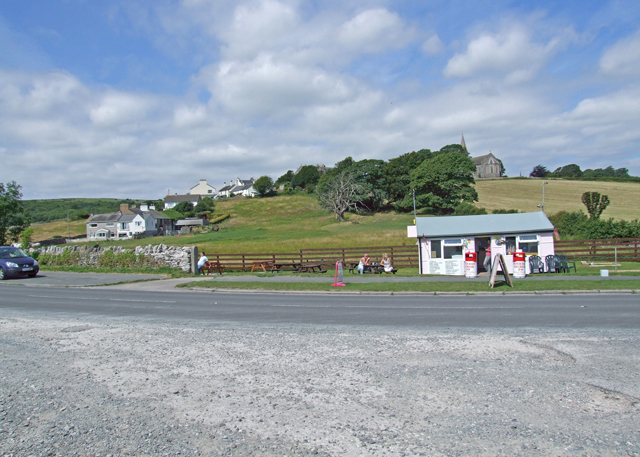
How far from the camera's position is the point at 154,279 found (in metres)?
24.5

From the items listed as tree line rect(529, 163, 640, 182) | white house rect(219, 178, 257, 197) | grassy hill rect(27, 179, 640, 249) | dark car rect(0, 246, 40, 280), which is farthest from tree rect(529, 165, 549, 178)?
dark car rect(0, 246, 40, 280)

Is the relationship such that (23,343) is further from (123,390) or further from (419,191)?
(419,191)

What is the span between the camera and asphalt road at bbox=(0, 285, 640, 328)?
33.5 ft

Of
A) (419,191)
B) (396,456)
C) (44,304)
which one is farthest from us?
(419,191)

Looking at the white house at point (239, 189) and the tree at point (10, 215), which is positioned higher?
the white house at point (239, 189)

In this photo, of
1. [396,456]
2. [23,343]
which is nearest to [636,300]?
[396,456]

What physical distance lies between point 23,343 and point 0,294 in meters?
12.1

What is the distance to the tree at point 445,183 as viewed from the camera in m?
70.8

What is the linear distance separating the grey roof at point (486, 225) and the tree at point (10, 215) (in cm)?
4482

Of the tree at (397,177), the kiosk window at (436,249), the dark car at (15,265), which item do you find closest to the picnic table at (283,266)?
the kiosk window at (436,249)

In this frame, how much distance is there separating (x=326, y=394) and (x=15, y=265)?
87.1 ft

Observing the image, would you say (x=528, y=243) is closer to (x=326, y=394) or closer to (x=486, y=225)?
(x=486, y=225)

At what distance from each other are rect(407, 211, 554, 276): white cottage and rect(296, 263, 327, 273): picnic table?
20.6 ft

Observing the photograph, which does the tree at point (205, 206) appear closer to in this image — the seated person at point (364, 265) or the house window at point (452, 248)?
the seated person at point (364, 265)
